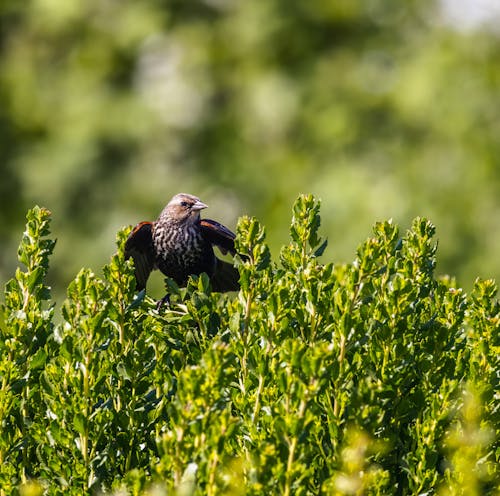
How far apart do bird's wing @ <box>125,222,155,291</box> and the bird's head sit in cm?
13

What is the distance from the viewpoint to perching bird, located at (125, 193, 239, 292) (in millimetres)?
5023

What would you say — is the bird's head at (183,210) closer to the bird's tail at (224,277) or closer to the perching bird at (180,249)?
the perching bird at (180,249)

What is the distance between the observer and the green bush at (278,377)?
2.46 meters

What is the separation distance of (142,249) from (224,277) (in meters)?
0.44

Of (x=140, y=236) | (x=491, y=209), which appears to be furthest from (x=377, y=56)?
(x=140, y=236)

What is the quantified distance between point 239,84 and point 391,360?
1820 cm

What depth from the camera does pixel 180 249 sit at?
506 cm

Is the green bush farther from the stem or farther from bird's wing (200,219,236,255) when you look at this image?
bird's wing (200,219,236,255)

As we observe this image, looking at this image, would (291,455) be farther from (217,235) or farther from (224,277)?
(217,235)

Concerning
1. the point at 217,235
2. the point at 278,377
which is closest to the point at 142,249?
the point at 217,235

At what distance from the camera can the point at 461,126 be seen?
17219mm

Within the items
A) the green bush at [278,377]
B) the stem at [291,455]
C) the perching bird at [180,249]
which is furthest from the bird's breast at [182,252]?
the stem at [291,455]

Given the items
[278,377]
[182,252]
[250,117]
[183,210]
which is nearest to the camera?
[278,377]

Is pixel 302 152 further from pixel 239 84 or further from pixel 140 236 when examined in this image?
pixel 140 236
